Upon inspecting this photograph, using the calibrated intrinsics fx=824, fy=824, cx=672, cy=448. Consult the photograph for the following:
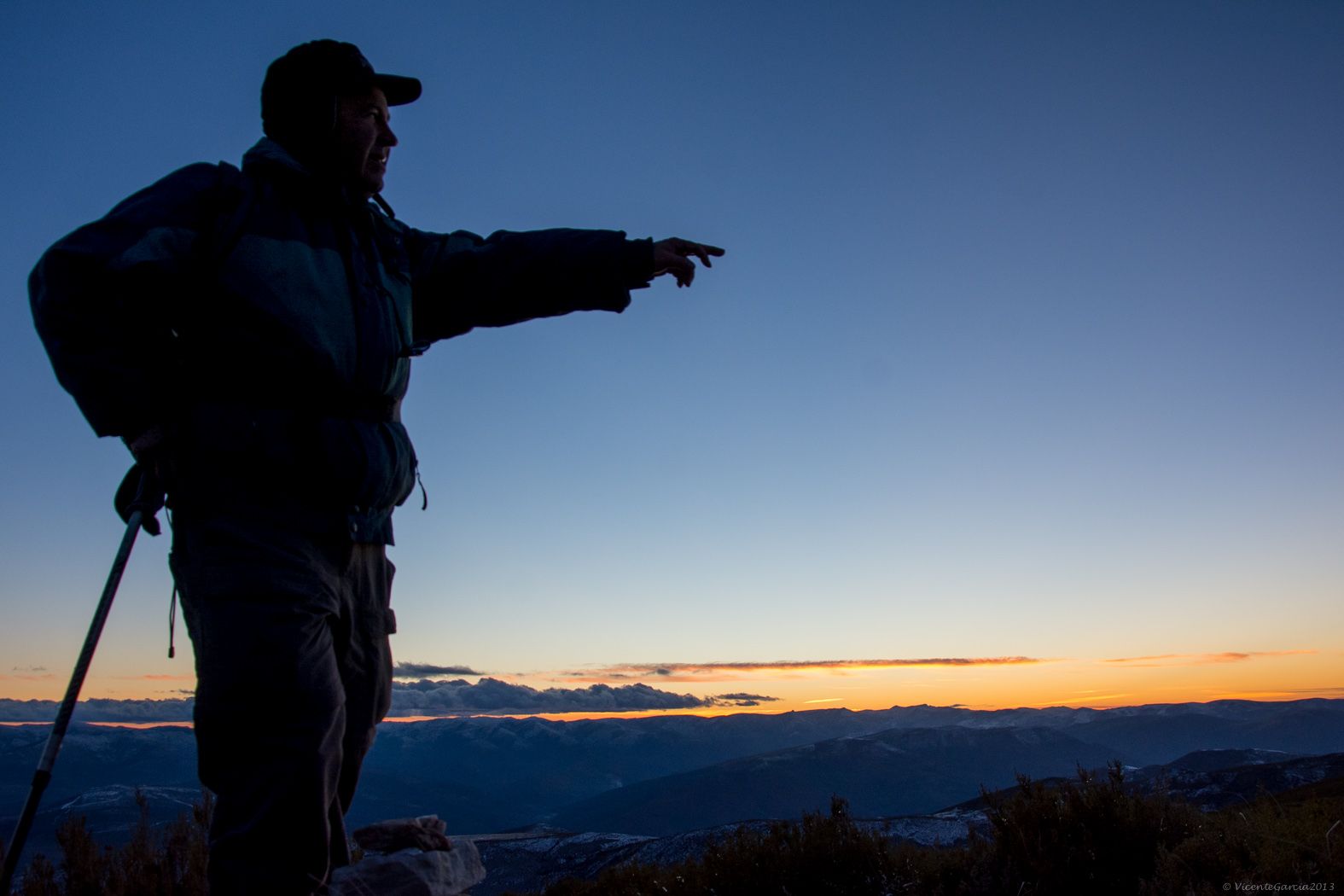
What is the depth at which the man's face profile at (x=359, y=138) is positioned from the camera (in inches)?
127

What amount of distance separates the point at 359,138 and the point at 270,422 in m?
1.32

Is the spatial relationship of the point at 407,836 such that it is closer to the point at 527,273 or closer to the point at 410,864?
the point at 410,864

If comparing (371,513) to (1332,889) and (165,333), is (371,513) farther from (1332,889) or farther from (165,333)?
(1332,889)

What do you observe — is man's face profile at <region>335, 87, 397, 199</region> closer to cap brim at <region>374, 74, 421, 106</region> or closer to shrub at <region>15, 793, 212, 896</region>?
cap brim at <region>374, 74, 421, 106</region>

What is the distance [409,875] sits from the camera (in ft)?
10.8

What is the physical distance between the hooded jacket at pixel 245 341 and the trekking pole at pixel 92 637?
0.26ft

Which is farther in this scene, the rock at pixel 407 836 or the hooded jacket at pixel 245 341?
the rock at pixel 407 836

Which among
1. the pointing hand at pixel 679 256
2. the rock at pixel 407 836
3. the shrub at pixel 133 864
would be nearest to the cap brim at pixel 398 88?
the pointing hand at pixel 679 256

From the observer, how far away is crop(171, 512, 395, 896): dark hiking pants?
2344 millimetres

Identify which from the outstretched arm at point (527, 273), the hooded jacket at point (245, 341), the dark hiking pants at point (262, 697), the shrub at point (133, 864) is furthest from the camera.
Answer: the shrub at point (133, 864)

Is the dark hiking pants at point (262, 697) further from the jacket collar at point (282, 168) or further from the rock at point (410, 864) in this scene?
the jacket collar at point (282, 168)

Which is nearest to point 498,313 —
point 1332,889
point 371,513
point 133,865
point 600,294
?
point 600,294

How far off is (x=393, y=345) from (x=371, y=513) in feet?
2.02

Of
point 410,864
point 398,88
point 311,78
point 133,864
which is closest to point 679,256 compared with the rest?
point 398,88
